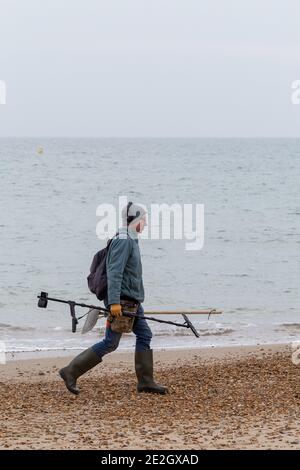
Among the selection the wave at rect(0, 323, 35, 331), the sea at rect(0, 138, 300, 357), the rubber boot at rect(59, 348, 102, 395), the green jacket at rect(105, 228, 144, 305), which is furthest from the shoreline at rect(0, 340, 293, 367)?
the green jacket at rect(105, 228, 144, 305)

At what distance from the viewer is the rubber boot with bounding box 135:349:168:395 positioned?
8.33 m

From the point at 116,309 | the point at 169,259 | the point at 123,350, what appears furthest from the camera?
the point at 169,259

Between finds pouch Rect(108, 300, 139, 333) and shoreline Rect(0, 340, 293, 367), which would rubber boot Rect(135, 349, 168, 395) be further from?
shoreline Rect(0, 340, 293, 367)

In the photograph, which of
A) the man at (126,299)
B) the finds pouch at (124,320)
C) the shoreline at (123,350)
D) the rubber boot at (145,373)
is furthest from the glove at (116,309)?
the shoreline at (123,350)

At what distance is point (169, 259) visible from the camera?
22.6 metres

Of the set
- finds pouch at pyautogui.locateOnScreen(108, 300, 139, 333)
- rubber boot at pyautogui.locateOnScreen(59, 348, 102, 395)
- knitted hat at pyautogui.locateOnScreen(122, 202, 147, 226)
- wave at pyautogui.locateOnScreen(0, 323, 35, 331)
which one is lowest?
wave at pyautogui.locateOnScreen(0, 323, 35, 331)

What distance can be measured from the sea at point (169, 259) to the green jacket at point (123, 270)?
384cm

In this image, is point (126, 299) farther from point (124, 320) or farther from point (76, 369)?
point (76, 369)

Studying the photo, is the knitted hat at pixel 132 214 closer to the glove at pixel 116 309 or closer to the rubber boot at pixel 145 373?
the glove at pixel 116 309

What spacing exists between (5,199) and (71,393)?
1416 inches

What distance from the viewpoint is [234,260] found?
74.7 ft

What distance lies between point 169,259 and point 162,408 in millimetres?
14988

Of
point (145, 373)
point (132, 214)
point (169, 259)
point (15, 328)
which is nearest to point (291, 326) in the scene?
point (15, 328)

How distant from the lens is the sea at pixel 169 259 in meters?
13.4
